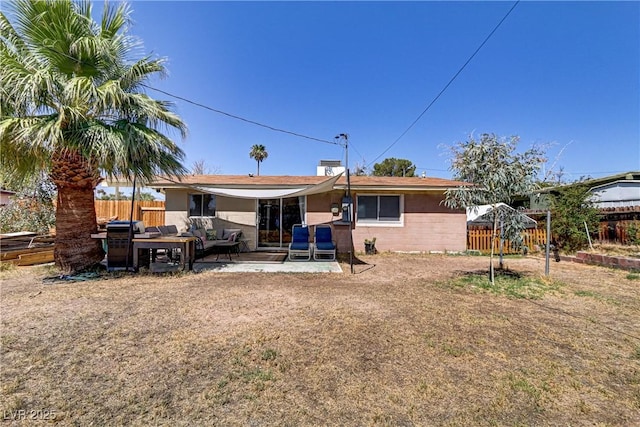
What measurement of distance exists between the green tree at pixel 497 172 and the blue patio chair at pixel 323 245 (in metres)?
4.52

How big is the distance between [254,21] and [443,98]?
7447 millimetres

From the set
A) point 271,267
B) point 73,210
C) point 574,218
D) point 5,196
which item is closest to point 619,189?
point 574,218

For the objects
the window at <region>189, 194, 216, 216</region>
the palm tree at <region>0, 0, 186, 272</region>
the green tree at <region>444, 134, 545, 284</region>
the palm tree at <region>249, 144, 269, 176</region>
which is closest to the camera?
the palm tree at <region>0, 0, 186, 272</region>

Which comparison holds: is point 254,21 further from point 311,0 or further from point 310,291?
point 310,291

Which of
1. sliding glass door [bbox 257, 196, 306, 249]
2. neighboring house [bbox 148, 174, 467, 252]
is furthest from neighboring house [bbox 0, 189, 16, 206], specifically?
sliding glass door [bbox 257, 196, 306, 249]

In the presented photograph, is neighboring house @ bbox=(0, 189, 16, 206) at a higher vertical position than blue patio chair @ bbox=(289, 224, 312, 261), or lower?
higher

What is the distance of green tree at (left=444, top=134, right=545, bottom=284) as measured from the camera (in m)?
6.22

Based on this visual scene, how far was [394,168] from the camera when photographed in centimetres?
3691

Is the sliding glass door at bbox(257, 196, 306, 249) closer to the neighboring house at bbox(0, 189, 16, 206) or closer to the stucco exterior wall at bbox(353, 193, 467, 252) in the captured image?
the stucco exterior wall at bbox(353, 193, 467, 252)

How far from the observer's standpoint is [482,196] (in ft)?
21.4

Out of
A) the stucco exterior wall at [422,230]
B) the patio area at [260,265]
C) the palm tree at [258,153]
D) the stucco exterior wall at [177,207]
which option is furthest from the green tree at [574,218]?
the palm tree at [258,153]

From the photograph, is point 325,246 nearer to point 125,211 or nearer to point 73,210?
point 73,210

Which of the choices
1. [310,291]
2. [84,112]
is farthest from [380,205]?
[84,112]

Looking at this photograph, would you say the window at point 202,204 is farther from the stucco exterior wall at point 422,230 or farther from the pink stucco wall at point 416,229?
the stucco exterior wall at point 422,230
